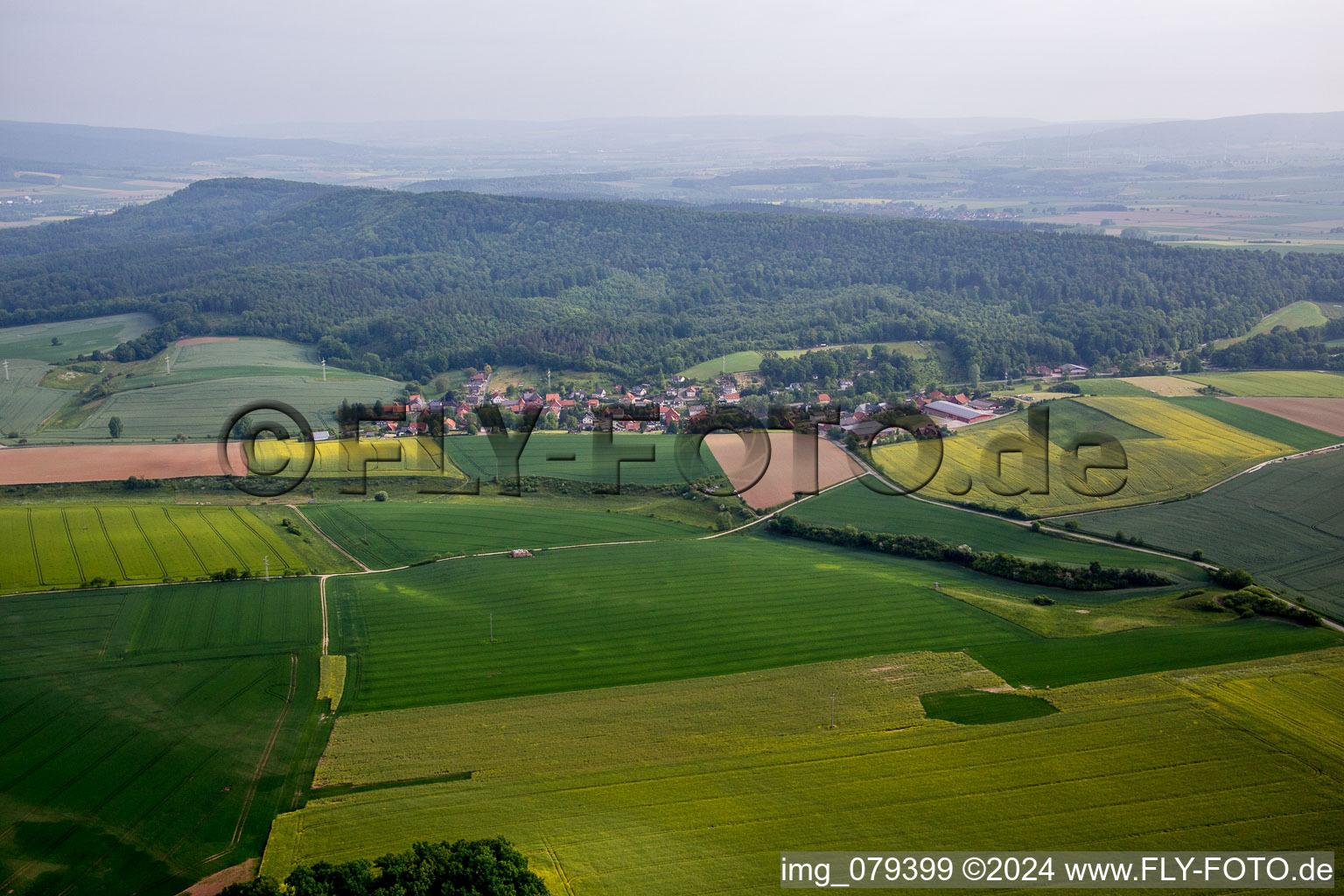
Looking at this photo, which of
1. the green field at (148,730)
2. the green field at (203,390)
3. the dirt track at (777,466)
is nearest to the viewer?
the green field at (148,730)

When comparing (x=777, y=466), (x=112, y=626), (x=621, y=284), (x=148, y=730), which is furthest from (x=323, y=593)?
(x=621, y=284)

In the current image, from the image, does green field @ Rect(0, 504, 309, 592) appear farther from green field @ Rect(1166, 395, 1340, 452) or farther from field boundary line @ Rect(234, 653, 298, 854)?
green field @ Rect(1166, 395, 1340, 452)

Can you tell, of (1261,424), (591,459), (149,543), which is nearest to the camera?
(149,543)

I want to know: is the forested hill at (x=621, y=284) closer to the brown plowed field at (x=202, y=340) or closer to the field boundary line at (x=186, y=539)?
the brown plowed field at (x=202, y=340)

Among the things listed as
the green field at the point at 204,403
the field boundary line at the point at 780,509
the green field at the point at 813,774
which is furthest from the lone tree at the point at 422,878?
the green field at the point at 204,403

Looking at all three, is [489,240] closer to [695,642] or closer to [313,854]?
[695,642]

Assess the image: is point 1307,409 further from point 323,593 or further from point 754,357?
point 323,593

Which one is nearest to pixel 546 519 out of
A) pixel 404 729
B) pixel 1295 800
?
pixel 404 729
